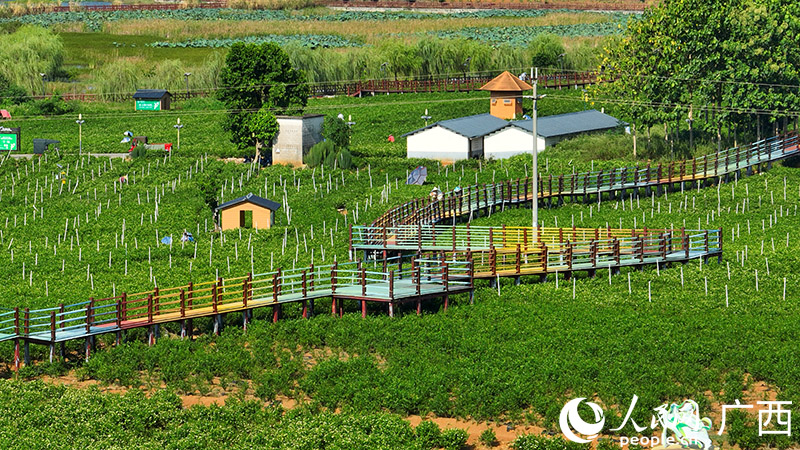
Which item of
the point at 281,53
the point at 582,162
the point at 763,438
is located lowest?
the point at 763,438

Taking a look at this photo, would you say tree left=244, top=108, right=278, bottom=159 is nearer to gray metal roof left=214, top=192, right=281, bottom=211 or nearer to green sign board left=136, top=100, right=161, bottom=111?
gray metal roof left=214, top=192, right=281, bottom=211

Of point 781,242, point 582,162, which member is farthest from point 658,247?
point 582,162

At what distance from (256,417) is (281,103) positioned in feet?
165

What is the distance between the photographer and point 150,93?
111375 millimetres

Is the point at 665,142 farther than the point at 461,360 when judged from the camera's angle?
Yes

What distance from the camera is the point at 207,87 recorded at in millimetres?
121062

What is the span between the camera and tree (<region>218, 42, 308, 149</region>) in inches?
3159

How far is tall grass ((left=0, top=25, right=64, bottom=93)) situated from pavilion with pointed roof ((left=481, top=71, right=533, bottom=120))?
169ft

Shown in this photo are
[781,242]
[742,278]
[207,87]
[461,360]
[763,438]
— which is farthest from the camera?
[207,87]

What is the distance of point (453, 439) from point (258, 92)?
5344 cm

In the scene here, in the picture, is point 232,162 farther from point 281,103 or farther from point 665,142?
point 665,142

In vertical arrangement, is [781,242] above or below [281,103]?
below

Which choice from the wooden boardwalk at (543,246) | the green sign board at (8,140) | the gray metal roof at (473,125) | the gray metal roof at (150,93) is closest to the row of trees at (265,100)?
the gray metal roof at (473,125)

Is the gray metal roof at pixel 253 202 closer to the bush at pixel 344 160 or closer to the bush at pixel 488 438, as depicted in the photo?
the bush at pixel 344 160
